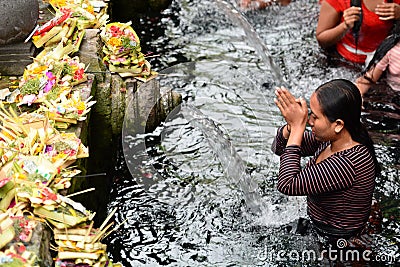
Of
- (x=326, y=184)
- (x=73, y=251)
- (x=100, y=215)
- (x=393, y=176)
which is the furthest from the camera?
(x=393, y=176)

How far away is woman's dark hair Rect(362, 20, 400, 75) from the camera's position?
5000 mm

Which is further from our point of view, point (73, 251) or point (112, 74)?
point (112, 74)

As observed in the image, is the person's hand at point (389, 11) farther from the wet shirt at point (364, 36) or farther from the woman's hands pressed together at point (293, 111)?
the woman's hands pressed together at point (293, 111)

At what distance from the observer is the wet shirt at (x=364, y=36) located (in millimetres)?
5395

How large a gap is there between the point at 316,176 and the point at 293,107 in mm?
370

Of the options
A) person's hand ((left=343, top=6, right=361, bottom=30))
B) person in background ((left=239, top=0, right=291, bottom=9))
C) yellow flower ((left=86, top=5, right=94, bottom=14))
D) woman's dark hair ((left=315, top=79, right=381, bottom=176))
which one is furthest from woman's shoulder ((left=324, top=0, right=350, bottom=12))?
woman's dark hair ((left=315, top=79, right=381, bottom=176))

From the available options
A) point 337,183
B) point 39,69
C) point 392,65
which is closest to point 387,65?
point 392,65

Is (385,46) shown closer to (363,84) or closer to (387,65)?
(387,65)

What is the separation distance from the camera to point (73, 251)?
285cm

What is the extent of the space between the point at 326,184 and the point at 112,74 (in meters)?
1.80

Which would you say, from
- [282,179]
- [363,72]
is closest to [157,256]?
[282,179]

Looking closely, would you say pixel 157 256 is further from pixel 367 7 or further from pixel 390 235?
pixel 367 7

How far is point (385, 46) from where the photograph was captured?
5023mm

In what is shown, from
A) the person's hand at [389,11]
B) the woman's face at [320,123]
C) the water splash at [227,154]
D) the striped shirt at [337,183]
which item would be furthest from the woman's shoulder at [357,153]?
the person's hand at [389,11]
